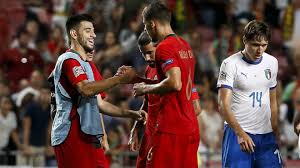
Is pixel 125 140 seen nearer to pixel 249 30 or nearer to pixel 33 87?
pixel 33 87

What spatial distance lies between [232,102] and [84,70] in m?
2.01

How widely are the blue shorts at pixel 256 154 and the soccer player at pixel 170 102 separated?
4.37ft

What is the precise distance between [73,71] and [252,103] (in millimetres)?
2296

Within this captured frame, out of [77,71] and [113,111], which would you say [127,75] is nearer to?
[77,71]

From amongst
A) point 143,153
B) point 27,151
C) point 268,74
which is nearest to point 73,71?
point 143,153

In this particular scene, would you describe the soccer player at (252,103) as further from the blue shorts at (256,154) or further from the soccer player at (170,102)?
the soccer player at (170,102)

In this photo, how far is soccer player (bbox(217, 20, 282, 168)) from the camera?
10469 mm

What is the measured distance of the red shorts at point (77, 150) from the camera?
30.6 feet

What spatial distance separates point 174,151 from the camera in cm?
917

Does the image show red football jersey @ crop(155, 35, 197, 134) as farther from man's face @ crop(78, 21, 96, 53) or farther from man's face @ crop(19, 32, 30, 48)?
man's face @ crop(19, 32, 30, 48)

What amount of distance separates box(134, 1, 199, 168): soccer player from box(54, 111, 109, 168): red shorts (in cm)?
59

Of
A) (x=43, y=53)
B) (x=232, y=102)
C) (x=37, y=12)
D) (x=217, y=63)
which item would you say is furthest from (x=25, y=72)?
(x=232, y=102)

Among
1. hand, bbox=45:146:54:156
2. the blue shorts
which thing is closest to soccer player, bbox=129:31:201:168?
the blue shorts

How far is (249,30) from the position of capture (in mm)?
10312
